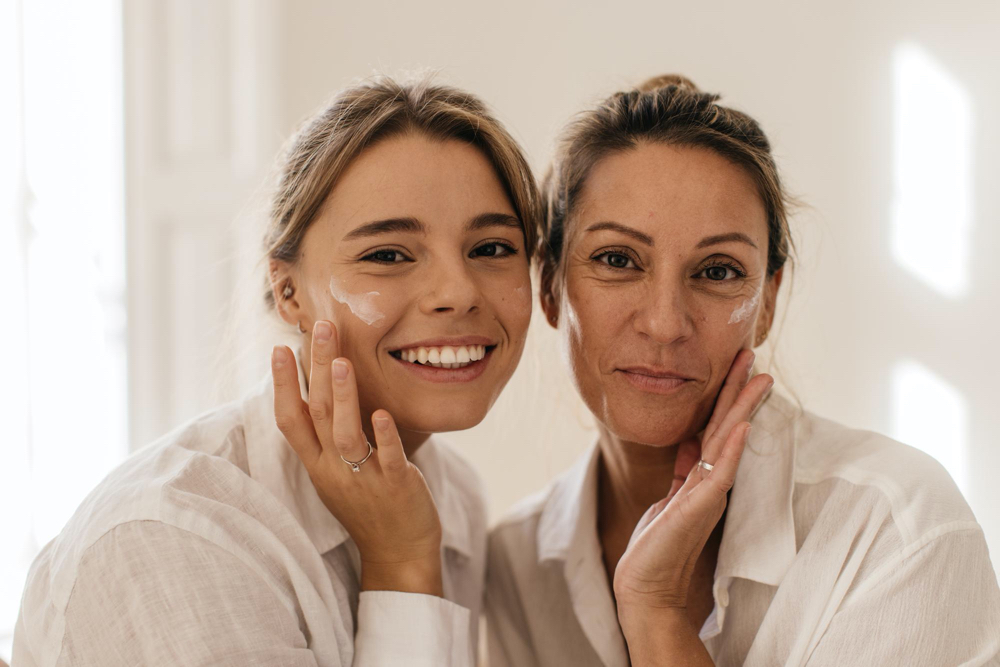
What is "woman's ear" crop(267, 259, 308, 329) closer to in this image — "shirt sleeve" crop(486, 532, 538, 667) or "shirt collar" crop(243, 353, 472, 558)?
"shirt collar" crop(243, 353, 472, 558)

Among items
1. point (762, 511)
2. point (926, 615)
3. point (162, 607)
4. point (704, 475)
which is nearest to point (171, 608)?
point (162, 607)

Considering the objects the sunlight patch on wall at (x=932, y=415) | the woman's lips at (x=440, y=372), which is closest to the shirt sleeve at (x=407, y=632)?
the woman's lips at (x=440, y=372)

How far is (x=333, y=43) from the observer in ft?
10.0

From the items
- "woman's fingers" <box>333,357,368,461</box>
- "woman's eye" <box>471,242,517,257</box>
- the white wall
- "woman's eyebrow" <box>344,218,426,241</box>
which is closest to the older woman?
"woman's eye" <box>471,242,517,257</box>

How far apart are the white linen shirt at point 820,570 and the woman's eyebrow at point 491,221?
1.85ft

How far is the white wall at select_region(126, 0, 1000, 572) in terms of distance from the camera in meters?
2.66

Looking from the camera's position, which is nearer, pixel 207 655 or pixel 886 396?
pixel 207 655

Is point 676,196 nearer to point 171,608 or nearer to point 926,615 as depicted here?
point 926,615

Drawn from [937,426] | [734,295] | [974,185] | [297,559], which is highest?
[974,185]

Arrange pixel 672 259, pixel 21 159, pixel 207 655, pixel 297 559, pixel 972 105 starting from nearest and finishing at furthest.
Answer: pixel 207 655, pixel 297 559, pixel 672 259, pixel 972 105, pixel 21 159

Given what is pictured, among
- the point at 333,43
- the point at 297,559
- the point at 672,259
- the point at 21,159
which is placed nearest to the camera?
the point at 297,559

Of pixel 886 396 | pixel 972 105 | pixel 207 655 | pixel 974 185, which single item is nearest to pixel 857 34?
pixel 972 105

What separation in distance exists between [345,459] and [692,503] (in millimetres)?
541

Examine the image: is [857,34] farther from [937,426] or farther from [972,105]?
[937,426]
